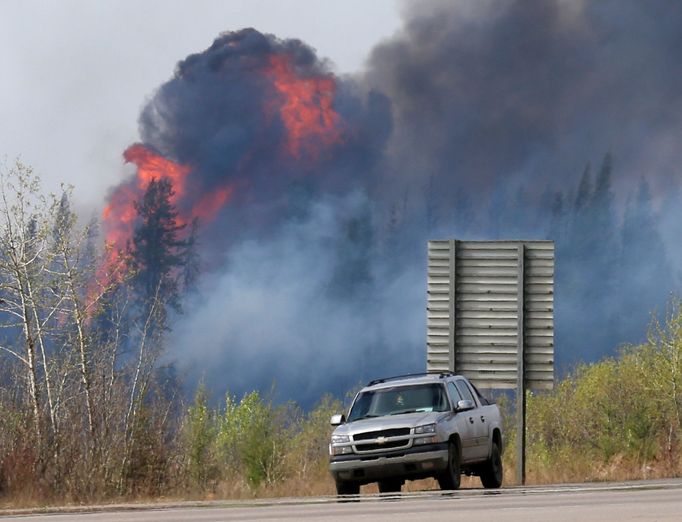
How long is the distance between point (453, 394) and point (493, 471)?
6.97 feet

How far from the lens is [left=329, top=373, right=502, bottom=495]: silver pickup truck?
73.9ft

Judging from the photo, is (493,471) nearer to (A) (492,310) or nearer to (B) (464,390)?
(B) (464,390)

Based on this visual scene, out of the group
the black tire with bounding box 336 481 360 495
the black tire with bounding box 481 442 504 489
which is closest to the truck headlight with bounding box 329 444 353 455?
the black tire with bounding box 336 481 360 495

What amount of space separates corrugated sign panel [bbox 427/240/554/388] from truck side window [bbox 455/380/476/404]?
734 cm

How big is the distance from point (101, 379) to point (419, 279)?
16289cm

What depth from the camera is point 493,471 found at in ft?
83.6

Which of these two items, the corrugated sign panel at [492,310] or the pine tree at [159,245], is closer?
the corrugated sign panel at [492,310]

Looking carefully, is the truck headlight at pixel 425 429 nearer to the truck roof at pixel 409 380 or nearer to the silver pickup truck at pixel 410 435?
the silver pickup truck at pixel 410 435

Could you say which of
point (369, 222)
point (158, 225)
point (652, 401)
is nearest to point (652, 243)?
point (369, 222)

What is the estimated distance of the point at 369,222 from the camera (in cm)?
18825

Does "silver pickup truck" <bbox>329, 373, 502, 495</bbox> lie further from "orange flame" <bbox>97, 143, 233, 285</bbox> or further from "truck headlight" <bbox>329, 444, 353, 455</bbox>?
"orange flame" <bbox>97, 143, 233, 285</bbox>

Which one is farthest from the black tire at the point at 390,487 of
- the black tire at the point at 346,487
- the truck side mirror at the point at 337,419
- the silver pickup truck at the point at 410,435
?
the truck side mirror at the point at 337,419

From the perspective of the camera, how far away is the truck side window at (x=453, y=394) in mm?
23908

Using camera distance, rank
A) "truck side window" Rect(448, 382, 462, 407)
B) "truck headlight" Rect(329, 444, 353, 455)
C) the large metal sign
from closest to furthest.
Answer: "truck headlight" Rect(329, 444, 353, 455), "truck side window" Rect(448, 382, 462, 407), the large metal sign
